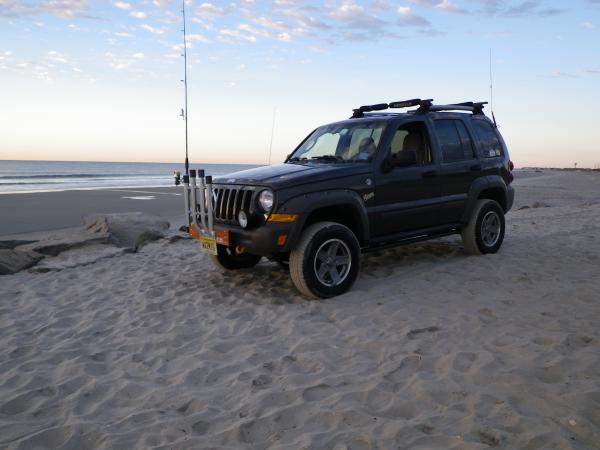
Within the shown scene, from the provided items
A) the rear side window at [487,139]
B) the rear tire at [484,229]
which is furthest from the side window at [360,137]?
the rear tire at [484,229]

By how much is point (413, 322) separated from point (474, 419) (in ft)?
5.49

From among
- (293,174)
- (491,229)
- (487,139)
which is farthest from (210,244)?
(487,139)

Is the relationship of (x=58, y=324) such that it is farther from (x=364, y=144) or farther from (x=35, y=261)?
(x=364, y=144)

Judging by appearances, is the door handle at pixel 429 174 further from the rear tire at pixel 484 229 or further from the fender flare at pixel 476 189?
the rear tire at pixel 484 229

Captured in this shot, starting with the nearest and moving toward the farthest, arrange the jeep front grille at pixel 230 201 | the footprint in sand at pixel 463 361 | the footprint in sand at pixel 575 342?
1. the footprint in sand at pixel 463 361
2. the footprint in sand at pixel 575 342
3. the jeep front grille at pixel 230 201

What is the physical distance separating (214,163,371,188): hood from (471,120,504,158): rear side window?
91.1 inches

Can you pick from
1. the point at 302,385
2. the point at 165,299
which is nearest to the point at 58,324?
the point at 165,299

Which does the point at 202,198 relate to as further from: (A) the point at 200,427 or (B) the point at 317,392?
(A) the point at 200,427

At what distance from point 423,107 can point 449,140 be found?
589 mm

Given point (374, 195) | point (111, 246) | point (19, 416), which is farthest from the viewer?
point (111, 246)

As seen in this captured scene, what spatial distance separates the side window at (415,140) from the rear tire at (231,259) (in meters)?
2.36

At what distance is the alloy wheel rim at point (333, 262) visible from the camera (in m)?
5.42

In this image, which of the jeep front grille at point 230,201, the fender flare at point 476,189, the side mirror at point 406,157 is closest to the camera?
the jeep front grille at point 230,201

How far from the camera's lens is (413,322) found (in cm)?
455
